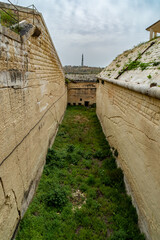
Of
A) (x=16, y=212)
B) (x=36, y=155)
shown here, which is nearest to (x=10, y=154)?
(x=16, y=212)

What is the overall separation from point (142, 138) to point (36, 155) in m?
3.32

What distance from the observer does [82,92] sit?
58.1ft

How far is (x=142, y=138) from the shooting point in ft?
12.3

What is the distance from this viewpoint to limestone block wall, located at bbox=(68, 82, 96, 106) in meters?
17.6

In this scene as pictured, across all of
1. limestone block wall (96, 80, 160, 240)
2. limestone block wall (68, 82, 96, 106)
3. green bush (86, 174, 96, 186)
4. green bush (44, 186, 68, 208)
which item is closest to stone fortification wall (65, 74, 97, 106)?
limestone block wall (68, 82, 96, 106)

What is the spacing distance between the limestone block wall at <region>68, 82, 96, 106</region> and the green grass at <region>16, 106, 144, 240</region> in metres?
11.0

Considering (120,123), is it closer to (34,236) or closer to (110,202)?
(110,202)

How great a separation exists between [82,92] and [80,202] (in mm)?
14268

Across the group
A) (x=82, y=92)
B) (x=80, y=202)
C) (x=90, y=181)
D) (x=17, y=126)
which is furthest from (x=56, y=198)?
(x=82, y=92)

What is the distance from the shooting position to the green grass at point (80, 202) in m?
3.65

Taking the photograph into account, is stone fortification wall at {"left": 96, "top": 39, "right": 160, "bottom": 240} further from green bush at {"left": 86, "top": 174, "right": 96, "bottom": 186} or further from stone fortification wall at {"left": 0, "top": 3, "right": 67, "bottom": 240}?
stone fortification wall at {"left": 0, "top": 3, "right": 67, "bottom": 240}

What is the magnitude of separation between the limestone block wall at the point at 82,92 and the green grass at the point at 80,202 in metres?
11.0

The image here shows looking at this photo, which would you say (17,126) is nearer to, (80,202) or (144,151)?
(80,202)

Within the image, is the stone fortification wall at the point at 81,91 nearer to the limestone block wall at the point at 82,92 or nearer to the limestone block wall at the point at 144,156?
the limestone block wall at the point at 82,92
